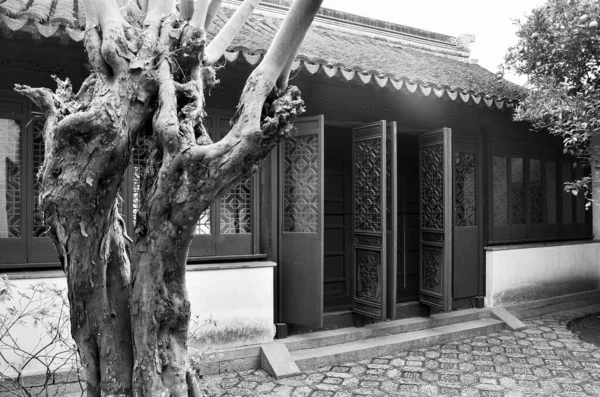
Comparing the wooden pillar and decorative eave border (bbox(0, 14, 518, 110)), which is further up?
decorative eave border (bbox(0, 14, 518, 110))

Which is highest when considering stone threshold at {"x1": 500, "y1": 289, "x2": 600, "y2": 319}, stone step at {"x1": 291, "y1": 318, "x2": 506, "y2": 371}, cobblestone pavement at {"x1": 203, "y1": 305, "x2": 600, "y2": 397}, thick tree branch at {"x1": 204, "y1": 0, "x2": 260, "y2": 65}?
thick tree branch at {"x1": 204, "y1": 0, "x2": 260, "y2": 65}

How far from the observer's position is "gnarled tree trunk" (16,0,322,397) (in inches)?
65.3

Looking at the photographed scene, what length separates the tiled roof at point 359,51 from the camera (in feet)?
11.2

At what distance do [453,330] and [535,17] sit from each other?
3.78 meters

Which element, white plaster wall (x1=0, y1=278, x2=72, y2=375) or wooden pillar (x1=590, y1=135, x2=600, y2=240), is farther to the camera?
wooden pillar (x1=590, y1=135, x2=600, y2=240)

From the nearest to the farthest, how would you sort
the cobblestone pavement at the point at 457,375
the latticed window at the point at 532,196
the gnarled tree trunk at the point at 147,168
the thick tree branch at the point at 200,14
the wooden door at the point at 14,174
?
1. the gnarled tree trunk at the point at 147,168
2. the thick tree branch at the point at 200,14
3. the wooden door at the point at 14,174
4. the cobblestone pavement at the point at 457,375
5. the latticed window at the point at 532,196

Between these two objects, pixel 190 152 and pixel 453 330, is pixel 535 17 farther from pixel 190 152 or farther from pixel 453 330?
pixel 190 152

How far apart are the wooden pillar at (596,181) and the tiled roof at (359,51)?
53.8 inches

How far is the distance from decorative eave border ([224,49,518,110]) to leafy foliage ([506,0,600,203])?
0.46 m

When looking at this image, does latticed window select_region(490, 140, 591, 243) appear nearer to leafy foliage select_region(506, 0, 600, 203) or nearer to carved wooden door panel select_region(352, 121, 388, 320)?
leafy foliage select_region(506, 0, 600, 203)

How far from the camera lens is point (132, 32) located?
186 cm

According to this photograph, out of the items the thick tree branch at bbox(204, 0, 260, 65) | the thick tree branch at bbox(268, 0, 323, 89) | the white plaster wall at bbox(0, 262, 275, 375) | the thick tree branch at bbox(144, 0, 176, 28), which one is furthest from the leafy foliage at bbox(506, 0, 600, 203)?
the thick tree branch at bbox(144, 0, 176, 28)

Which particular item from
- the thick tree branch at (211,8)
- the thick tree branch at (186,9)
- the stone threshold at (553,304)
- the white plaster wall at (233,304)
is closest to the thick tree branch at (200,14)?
Result: the thick tree branch at (186,9)

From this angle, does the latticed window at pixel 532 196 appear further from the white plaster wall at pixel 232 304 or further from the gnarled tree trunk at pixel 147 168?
the gnarled tree trunk at pixel 147 168
